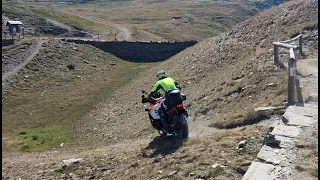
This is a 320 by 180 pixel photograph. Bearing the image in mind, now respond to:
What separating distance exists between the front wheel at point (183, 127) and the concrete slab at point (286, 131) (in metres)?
3.47

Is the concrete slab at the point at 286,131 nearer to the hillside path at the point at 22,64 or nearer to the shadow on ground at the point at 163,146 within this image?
the shadow on ground at the point at 163,146

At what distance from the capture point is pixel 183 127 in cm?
1484

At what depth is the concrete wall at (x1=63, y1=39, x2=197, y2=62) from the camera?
6244 centimetres

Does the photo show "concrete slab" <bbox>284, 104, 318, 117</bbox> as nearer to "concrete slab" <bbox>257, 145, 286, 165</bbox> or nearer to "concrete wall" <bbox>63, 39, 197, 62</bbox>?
"concrete slab" <bbox>257, 145, 286, 165</bbox>

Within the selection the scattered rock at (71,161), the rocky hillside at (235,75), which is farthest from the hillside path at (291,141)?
the scattered rock at (71,161)

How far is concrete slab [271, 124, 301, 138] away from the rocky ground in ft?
1.49

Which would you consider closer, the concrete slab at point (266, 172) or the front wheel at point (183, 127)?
the concrete slab at point (266, 172)

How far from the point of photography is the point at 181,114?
1477 centimetres

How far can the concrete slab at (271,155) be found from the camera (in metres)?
10.5

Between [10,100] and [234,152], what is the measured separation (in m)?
30.0

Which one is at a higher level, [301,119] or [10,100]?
[301,119]

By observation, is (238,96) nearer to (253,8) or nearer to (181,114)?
(181,114)

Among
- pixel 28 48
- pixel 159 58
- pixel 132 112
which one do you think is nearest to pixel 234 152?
pixel 132 112

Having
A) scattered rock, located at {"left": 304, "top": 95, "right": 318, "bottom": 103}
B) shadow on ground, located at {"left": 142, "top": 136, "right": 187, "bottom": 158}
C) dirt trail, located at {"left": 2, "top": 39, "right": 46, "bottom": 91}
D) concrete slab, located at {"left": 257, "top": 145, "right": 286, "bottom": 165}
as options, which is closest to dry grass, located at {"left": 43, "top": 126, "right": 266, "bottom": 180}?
shadow on ground, located at {"left": 142, "top": 136, "right": 187, "bottom": 158}
